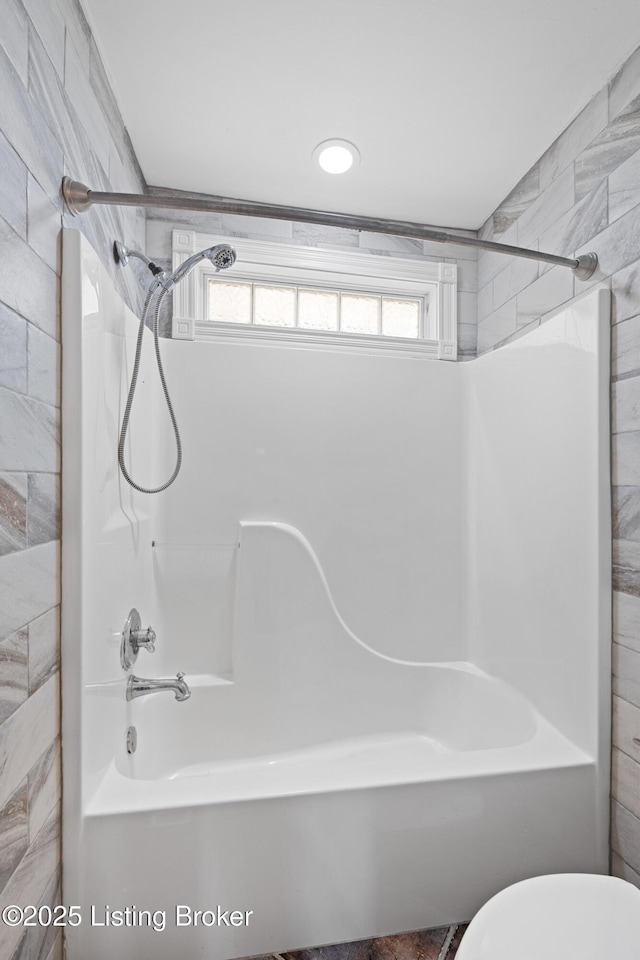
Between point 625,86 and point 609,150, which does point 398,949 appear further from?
point 625,86

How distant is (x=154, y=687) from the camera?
4.60 feet

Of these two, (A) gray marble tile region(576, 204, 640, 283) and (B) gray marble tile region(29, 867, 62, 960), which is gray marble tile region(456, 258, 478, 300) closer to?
(A) gray marble tile region(576, 204, 640, 283)

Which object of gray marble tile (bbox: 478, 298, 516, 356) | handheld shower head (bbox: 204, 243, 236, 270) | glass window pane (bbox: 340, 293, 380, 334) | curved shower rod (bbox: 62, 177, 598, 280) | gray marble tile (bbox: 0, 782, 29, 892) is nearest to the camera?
gray marble tile (bbox: 0, 782, 29, 892)

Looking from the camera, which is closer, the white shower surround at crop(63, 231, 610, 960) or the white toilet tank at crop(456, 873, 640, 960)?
the white toilet tank at crop(456, 873, 640, 960)

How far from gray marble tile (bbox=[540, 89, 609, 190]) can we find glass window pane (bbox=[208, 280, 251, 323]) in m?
1.20

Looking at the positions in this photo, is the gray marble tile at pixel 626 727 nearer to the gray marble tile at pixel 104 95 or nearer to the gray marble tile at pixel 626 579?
the gray marble tile at pixel 626 579

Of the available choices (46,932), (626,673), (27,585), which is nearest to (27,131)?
(27,585)

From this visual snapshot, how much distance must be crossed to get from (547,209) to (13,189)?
1644mm

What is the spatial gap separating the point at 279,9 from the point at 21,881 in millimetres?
2024

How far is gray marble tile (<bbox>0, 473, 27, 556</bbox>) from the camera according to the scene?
82 cm

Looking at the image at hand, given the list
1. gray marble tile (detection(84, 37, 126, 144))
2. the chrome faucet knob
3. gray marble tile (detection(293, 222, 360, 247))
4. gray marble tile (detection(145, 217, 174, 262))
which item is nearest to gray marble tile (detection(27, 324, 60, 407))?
the chrome faucet knob

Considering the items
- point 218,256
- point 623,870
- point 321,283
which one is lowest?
point 623,870

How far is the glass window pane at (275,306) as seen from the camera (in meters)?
2.05

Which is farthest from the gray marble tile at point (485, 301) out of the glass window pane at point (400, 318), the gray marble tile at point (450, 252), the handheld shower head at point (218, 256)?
the handheld shower head at point (218, 256)
